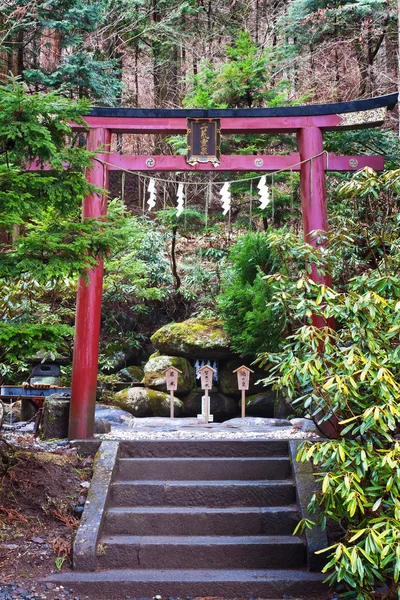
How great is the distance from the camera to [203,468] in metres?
5.50

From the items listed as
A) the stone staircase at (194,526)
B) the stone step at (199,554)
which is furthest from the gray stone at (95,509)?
the stone step at (199,554)

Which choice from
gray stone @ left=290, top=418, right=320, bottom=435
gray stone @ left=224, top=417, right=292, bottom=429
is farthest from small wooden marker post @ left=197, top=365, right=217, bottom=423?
gray stone @ left=290, top=418, right=320, bottom=435

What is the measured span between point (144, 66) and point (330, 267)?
51.3 feet

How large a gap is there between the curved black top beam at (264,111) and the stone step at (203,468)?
3.94 metres

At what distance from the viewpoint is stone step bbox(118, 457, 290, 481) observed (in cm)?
545

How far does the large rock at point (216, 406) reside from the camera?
11.7 meters

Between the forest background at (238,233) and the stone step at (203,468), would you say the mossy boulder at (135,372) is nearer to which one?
the forest background at (238,233)

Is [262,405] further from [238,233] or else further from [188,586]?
[188,586]

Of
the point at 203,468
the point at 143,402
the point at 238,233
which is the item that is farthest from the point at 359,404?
the point at 238,233

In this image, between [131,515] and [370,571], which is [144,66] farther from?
[370,571]

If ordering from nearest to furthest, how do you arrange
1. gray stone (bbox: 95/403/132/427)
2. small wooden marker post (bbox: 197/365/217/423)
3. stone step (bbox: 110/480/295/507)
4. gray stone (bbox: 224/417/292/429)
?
stone step (bbox: 110/480/295/507), gray stone (bbox: 224/417/292/429), gray stone (bbox: 95/403/132/427), small wooden marker post (bbox: 197/365/217/423)

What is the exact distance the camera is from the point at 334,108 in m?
6.69

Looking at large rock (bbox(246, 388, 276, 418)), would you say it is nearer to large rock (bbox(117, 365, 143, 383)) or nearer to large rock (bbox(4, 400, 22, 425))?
large rock (bbox(117, 365, 143, 383))

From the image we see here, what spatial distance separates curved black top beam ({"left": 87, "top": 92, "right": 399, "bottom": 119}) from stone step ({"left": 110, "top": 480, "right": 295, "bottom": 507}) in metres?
4.18
